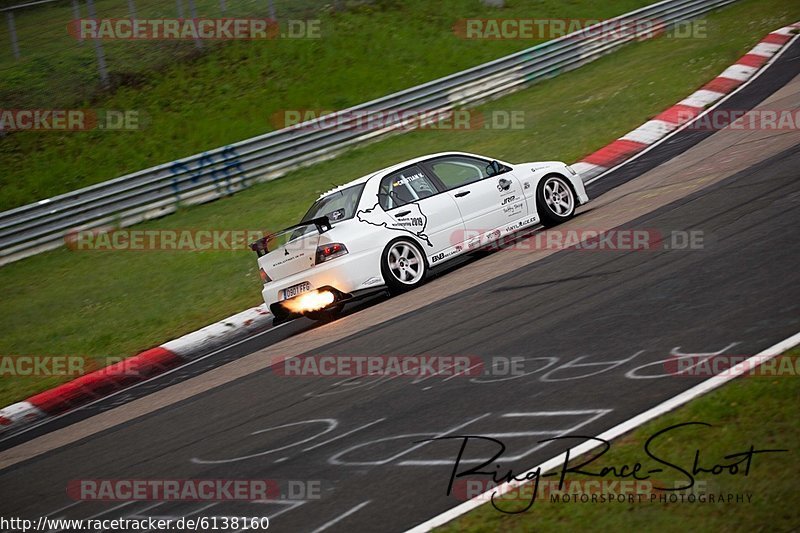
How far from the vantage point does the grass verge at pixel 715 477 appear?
3.78 metres

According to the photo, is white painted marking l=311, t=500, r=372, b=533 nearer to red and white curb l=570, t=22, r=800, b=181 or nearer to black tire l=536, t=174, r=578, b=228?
black tire l=536, t=174, r=578, b=228

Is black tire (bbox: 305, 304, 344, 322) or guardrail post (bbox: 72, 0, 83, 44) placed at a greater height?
guardrail post (bbox: 72, 0, 83, 44)

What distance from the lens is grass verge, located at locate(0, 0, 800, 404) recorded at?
466 inches

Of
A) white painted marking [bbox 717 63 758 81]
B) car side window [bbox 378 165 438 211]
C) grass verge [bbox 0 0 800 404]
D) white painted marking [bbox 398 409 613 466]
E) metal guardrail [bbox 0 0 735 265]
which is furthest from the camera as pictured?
white painted marking [bbox 717 63 758 81]

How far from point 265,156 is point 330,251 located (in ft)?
32.2

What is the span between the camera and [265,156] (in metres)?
19.0

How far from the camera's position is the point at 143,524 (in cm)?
518

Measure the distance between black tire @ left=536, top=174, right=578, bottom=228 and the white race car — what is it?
12mm

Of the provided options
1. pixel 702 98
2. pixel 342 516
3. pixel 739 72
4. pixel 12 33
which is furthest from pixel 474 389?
pixel 12 33

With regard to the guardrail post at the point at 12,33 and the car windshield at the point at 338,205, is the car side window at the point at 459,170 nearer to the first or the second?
the car windshield at the point at 338,205

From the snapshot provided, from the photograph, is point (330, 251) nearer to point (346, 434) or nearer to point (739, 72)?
point (346, 434)

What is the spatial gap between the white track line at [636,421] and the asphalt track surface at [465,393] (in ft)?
0.27

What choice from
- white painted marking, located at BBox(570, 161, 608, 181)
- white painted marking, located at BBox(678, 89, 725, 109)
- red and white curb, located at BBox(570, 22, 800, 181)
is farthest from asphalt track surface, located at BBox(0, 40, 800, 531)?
white painted marking, located at BBox(678, 89, 725, 109)

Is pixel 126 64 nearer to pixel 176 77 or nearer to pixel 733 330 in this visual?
pixel 176 77
